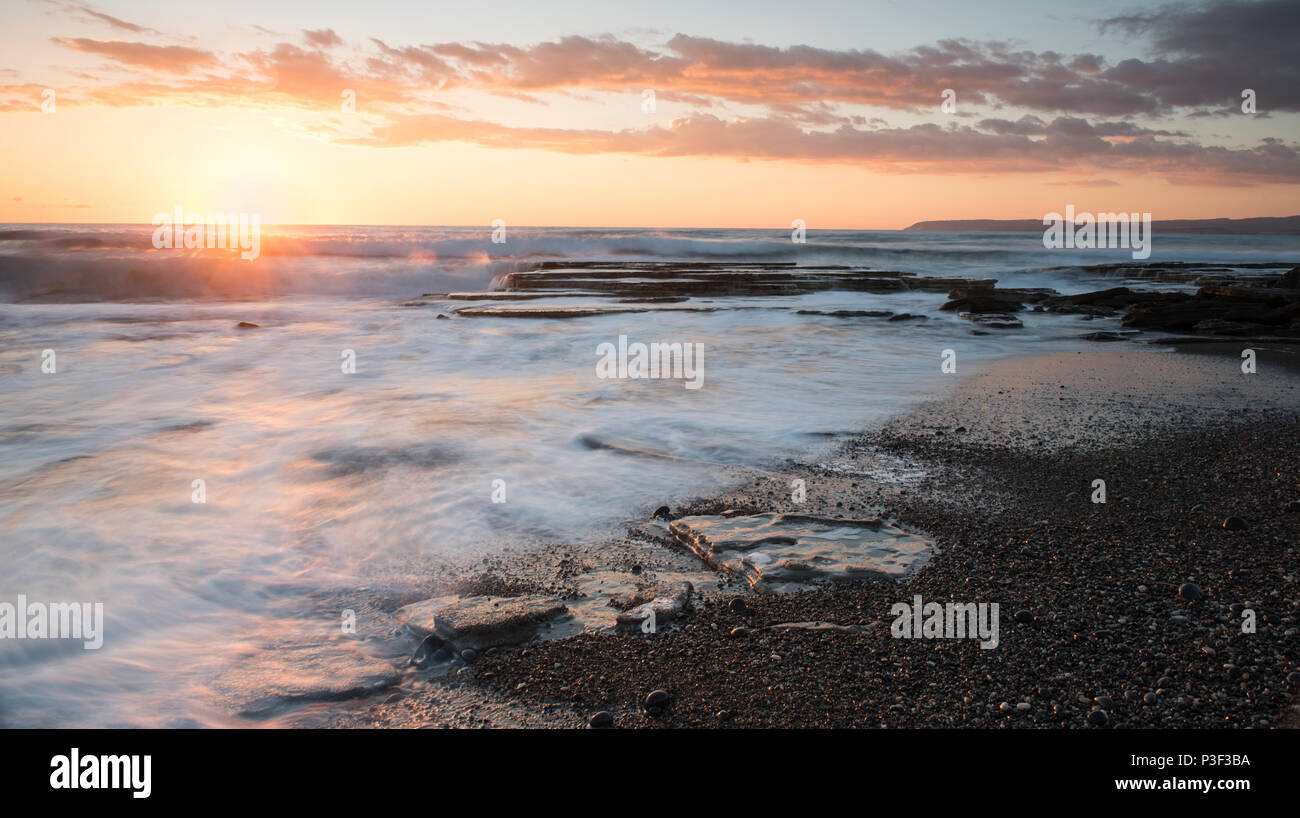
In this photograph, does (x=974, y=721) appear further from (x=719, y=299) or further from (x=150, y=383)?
(x=719, y=299)

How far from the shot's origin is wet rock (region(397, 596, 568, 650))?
137 inches

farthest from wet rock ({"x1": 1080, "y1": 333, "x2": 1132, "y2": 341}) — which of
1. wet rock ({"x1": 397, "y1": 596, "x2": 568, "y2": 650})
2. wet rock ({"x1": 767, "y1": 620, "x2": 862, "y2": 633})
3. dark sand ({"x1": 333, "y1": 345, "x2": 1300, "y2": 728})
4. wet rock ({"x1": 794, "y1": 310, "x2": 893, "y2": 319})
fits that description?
wet rock ({"x1": 397, "y1": 596, "x2": 568, "y2": 650})

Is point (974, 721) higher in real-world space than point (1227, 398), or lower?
lower

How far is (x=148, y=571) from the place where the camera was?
4.56m

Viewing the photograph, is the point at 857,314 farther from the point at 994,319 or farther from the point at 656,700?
the point at 656,700

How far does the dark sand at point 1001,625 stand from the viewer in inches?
112

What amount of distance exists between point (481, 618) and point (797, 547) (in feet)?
5.84

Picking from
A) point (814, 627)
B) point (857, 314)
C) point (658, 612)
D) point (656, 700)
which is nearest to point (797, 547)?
point (814, 627)

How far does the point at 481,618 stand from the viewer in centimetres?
356

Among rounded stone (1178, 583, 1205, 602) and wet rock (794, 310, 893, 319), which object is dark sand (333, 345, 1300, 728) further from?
wet rock (794, 310, 893, 319)

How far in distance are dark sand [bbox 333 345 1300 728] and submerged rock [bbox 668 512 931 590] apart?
142mm

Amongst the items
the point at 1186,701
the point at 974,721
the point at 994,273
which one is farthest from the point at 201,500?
the point at 994,273
